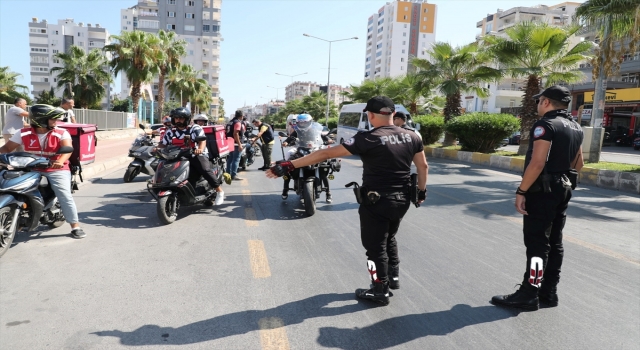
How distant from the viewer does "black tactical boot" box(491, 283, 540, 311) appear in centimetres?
367

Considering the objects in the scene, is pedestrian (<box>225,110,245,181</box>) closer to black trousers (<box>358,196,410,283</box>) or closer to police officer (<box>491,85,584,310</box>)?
black trousers (<box>358,196,410,283</box>)

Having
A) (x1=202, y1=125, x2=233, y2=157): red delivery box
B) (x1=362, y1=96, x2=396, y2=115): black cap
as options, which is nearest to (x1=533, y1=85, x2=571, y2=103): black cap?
(x1=362, y1=96, x2=396, y2=115): black cap

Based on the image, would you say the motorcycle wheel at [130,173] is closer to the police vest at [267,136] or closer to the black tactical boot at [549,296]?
the police vest at [267,136]

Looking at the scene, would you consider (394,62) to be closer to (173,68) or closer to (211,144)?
(173,68)

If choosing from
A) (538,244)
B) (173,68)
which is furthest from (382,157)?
(173,68)

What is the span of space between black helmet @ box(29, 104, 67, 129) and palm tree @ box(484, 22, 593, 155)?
1656cm

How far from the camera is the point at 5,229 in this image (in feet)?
15.0

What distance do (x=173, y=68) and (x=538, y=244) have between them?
40115 mm

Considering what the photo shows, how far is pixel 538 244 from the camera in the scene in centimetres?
368

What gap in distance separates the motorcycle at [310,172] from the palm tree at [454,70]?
605 inches

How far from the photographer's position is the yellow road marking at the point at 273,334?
2.96 metres

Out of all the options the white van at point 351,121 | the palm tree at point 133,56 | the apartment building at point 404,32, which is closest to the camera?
the white van at point 351,121

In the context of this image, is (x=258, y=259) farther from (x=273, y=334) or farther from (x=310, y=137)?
(x=310, y=137)

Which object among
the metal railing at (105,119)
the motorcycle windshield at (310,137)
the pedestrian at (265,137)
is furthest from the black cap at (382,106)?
the metal railing at (105,119)
